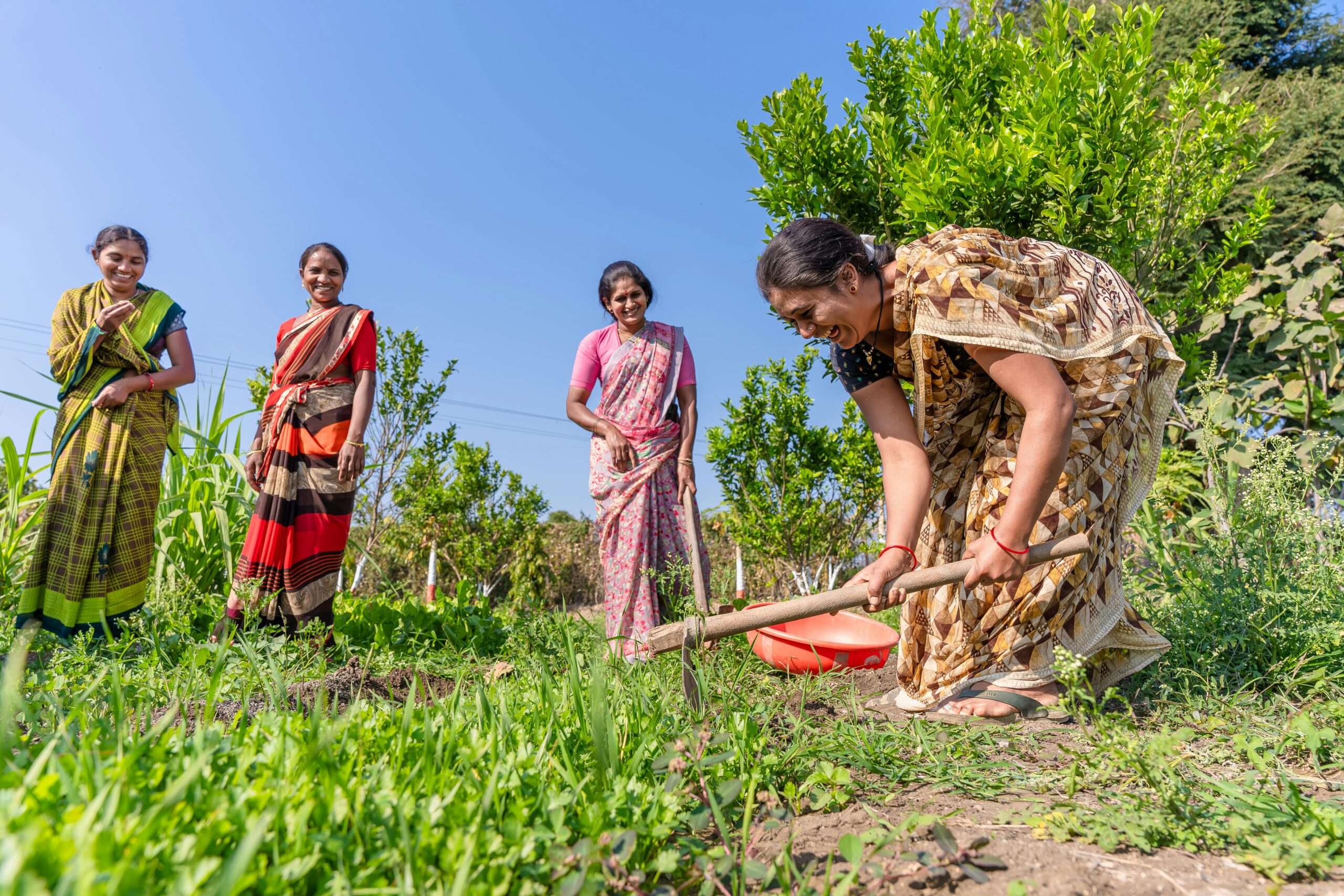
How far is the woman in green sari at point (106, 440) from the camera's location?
11.7 feet

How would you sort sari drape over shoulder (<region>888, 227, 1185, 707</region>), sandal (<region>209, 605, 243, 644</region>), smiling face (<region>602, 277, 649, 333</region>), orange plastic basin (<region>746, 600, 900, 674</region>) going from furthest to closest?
smiling face (<region>602, 277, 649, 333</region>) → sandal (<region>209, 605, 243, 644</region>) → orange plastic basin (<region>746, 600, 900, 674</region>) → sari drape over shoulder (<region>888, 227, 1185, 707</region>)

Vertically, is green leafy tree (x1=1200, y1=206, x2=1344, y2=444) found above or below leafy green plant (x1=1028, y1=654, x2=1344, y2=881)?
above

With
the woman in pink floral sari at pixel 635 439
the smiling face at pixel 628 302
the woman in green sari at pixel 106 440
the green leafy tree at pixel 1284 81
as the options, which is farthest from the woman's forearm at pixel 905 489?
the green leafy tree at pixel 1284 81

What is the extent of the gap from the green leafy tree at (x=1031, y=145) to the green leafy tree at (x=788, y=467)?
219 cm

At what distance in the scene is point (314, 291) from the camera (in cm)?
371

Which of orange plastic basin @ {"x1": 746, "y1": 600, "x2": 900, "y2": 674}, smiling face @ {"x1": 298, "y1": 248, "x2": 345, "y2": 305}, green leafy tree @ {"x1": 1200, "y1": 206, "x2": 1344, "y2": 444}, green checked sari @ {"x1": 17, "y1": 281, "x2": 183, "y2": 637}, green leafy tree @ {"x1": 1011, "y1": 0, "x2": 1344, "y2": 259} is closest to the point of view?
orange plastic basin @ {"x1": 746, "y1": 600, "x2": 900, "y2": 674}

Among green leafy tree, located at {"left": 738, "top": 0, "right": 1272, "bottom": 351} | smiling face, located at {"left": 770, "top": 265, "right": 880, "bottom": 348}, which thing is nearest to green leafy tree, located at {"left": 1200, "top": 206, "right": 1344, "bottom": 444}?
green leafy tree, located at {"left": 738, "top": 0, "right": 1272, "bottom": 351}

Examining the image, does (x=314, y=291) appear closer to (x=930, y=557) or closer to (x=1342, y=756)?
(x=930, y=557)

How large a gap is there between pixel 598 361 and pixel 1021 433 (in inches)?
92.6

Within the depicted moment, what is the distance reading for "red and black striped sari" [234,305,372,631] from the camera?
3.42 meters

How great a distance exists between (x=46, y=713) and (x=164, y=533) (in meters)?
2.56

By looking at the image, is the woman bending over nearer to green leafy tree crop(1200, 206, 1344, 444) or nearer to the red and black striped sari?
green leafy tree crop(1200, 206, 1344, 444)

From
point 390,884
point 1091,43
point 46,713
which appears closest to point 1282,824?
point 390,884

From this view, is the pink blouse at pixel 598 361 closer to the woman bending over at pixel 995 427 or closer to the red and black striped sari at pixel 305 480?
the red and black striped sari at pixel 305 480
